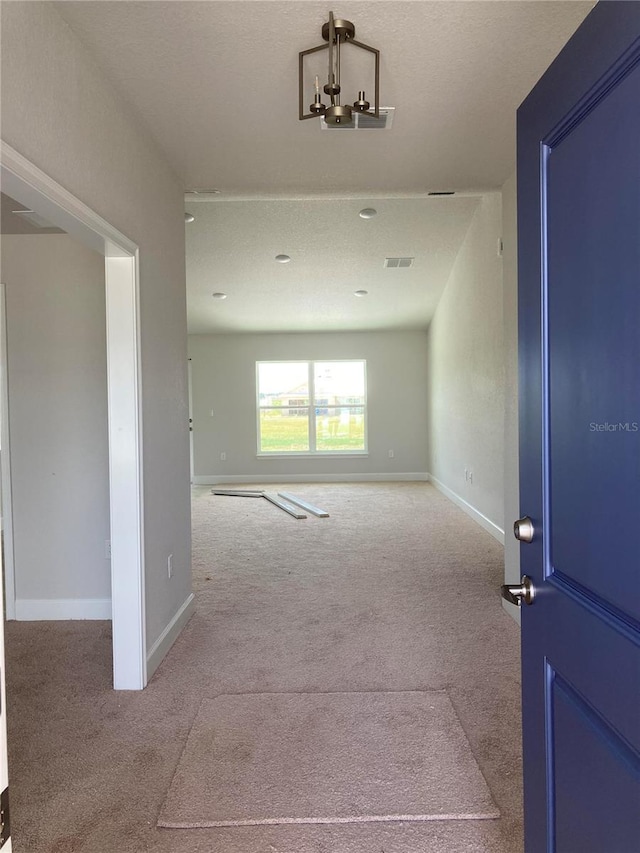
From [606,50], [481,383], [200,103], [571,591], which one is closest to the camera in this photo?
[606,50]

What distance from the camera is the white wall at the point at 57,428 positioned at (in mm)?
3387

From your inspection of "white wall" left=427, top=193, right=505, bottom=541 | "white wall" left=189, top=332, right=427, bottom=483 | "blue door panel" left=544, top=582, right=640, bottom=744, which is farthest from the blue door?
"white wall" left=189, top=332, right=427, bottom=483

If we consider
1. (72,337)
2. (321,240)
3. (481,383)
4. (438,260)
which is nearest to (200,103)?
(72,337)

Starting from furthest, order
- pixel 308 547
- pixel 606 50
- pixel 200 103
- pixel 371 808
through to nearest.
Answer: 1. pixel 308 547
2. pixel 200 103
3. pixel 371 808
4. pixel 606 50

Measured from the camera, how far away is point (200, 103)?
7.61ft

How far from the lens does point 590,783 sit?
3.21ft

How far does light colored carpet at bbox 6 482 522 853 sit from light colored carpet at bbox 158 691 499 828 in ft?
0.17

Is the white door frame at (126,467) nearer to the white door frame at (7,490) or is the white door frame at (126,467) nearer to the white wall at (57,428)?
the white wall at (57,428)

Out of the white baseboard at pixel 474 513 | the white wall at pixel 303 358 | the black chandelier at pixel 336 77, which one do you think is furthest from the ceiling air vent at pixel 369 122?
the white wall at pixel 303 358

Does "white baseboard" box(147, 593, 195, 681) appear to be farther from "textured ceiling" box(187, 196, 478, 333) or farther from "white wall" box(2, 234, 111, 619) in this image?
"textured ceiling" box(187, 196, 478, 333)

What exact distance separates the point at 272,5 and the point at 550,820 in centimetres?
232

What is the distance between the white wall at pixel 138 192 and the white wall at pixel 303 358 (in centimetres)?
591

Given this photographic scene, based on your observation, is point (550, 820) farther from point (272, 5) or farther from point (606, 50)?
point (272, 5)

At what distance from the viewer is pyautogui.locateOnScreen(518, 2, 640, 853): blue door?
2.80ft
